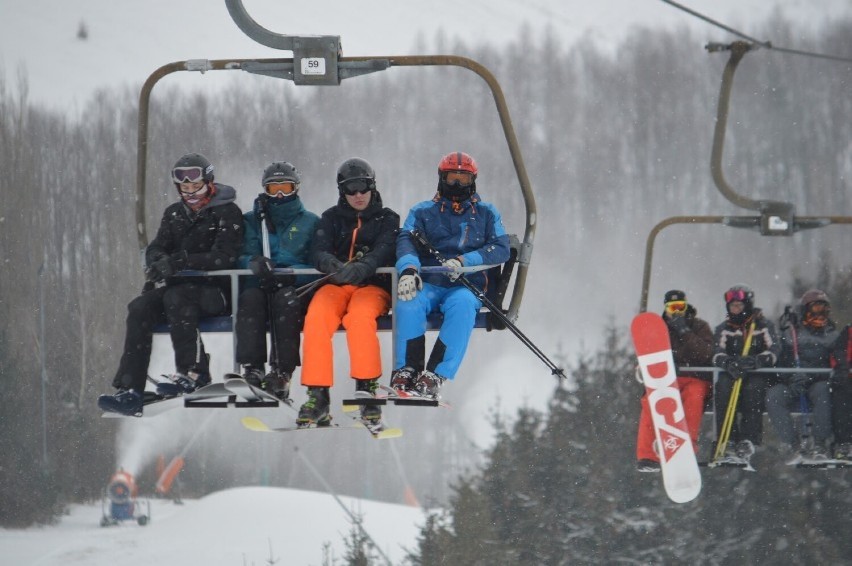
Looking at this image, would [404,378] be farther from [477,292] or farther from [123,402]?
[123,402]

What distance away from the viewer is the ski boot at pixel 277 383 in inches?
258

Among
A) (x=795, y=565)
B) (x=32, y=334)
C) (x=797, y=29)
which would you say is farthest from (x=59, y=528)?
(x=797, y=29)

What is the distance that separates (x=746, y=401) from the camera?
916 centimetres

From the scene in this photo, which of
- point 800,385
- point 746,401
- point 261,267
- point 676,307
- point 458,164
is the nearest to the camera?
point 261,267

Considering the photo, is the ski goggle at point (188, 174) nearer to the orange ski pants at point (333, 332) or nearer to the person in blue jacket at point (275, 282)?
the person in blue jacket at point (275, 282)

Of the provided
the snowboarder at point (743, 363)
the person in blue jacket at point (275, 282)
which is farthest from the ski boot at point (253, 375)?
the snowboarder at point (743, 363)

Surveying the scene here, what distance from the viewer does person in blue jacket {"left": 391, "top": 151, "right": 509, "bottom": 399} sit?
6.47 meters

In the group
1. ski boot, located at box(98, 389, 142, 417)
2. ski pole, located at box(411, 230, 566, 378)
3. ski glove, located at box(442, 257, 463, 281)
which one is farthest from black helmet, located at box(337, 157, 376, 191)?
ski boot, located at box(98, 389, 142, 417)

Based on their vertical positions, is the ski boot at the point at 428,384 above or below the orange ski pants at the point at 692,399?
above

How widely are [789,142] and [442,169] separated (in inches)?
1800

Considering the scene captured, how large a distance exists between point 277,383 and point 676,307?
406 centimetres

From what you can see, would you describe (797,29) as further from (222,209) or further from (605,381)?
(222,209)

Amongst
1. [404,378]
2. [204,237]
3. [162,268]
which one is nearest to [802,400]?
[404,378]

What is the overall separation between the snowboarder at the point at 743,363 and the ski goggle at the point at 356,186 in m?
3.42
